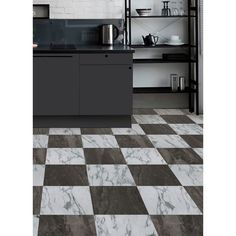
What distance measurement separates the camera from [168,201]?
2883mm

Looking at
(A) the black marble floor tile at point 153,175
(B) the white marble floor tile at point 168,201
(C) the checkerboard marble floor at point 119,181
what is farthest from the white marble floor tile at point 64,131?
(B) the white marble floor tile at point 168,201

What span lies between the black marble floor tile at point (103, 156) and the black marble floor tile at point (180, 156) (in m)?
0.37

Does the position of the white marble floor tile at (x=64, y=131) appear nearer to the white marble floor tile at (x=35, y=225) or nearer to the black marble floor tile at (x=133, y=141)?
the black marble floor tile at (x=133, y=141)

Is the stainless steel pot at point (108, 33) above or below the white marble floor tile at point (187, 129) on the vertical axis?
above

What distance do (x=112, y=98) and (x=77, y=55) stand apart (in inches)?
23.5

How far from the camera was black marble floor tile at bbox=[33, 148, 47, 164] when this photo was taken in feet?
12.9

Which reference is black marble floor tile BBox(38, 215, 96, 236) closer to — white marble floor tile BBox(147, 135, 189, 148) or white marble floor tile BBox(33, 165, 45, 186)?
white marble floor tile BBox(33, 165, 45, 186)

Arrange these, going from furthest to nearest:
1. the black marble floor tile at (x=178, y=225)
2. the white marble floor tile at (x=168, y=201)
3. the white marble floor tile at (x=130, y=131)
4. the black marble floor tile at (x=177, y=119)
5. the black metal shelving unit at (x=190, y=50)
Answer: the black metal shelving unit at (x=190, y=50) < the black marble floor tile at (x=177, y=119) < the white marble floor tile at (x=130, y=131) < the white marble floor tile at (x=168, y=201) < the black marble floor tile at (x=178, y=225)

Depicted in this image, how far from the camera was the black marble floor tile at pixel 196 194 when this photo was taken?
9.39 ft

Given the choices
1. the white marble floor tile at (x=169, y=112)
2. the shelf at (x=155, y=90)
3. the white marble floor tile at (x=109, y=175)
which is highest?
the shelf at (x=155, y=90)

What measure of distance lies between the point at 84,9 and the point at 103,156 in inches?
103

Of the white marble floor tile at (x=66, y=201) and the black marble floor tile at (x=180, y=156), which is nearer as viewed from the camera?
the white marble floor tile at (x=66, y=201)
